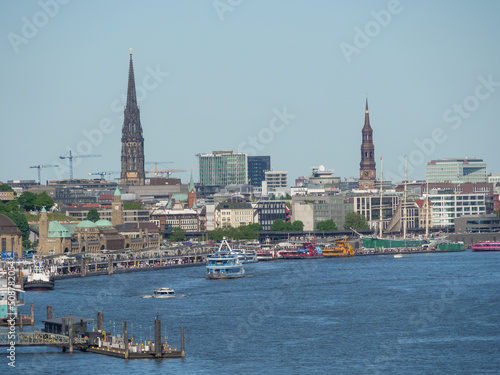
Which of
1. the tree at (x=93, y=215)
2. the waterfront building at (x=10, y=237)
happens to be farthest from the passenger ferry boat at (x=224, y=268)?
the tree at (x=93, y=215)

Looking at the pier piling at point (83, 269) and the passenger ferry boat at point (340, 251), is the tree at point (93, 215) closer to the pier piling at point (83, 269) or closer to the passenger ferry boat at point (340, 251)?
the passenger ferry boat at point (340, 251)

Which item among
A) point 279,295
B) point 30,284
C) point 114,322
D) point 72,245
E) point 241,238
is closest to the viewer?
point 114,322

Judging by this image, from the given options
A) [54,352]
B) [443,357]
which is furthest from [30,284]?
[443,357]

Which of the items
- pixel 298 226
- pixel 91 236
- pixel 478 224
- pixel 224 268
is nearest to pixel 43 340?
pixel 224 268

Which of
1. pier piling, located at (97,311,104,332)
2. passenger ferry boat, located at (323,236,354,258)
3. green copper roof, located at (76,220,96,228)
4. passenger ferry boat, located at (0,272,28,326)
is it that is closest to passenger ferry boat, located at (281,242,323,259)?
passenger ferry boat, located at (323,236,354,258)

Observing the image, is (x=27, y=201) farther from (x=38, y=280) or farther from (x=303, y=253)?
(x=38, y=280)

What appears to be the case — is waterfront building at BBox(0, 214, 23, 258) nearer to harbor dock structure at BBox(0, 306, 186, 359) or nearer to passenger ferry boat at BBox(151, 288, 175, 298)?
passenger ferry boat at BBox(151, 288, 175, 298)

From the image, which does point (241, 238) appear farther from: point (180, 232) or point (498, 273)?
point (498, 273)
